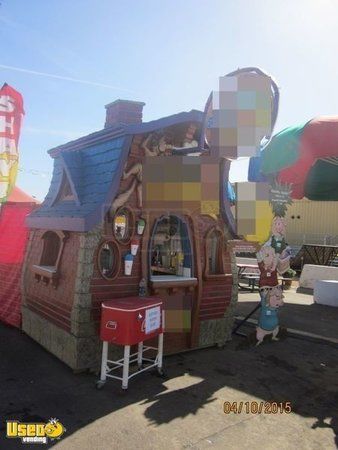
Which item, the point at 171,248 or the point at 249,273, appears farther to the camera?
the point at 249,273

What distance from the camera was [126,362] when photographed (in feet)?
17.8

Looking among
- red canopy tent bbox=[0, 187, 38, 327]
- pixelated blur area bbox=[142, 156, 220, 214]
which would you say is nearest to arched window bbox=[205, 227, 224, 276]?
pixelated blur area bbox=[142, 156, 220, 214]

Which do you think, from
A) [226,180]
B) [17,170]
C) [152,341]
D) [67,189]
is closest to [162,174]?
[226,180]

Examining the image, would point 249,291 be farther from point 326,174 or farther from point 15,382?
point 15,382

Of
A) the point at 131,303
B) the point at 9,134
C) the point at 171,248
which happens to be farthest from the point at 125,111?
the point at 9,134

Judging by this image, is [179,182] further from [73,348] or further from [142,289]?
[73,348]

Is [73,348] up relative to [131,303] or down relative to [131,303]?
down

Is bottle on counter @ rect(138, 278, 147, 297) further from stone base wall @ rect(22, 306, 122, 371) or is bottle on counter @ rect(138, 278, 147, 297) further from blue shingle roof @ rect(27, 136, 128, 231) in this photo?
A: blue shingle roof @ rect(27, 136, 128, 231)

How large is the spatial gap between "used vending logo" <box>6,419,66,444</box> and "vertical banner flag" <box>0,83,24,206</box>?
7319mm

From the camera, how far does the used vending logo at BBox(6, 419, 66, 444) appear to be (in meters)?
4.24

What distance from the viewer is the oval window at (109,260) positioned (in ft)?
21.1

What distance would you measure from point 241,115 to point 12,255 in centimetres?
610

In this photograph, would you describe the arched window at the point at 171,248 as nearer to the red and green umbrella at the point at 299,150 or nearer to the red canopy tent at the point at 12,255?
the red canopy tent at the point at 12,255
